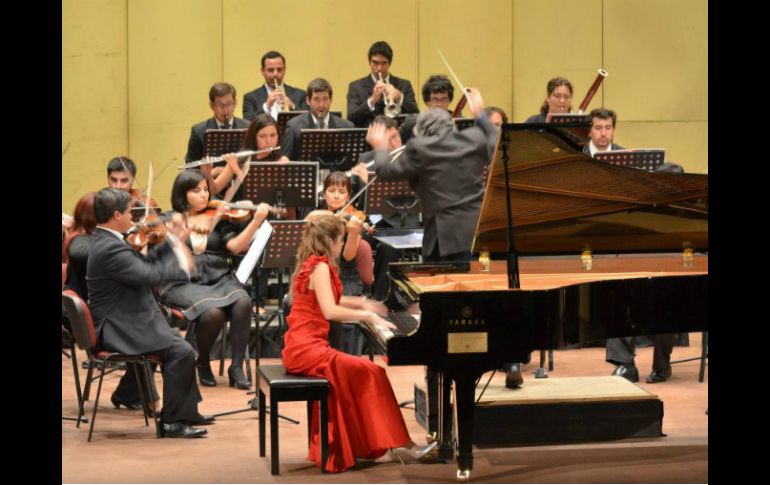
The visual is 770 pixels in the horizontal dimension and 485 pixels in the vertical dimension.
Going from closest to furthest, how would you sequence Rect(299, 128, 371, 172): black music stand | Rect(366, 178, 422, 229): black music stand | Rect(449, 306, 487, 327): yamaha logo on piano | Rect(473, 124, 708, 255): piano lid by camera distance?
Rect(449, 306, 487, 327): yamaha logo on piano → Rect(473, 124, 708, 255): piano lid → Rect(366, 178, 422, 229): black music stand → Rect(299, 128, 371, 172): black music stand

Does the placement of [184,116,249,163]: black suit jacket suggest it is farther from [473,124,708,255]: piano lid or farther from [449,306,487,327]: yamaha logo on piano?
[449,306,487,327]: yamaha logo on piano

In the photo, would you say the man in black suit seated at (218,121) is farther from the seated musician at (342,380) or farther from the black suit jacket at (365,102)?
the seated musician at (342,380)

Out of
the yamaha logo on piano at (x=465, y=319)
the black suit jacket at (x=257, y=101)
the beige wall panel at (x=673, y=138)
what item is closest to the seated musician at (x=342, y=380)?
the yamaha logo on piano at (x=465, y=319)

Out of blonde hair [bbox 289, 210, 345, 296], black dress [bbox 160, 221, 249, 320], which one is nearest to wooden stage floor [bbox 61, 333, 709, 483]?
black dress [bbox 160, 221, 249, 320]

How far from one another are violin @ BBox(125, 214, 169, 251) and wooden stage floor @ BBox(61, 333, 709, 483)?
0.92 m

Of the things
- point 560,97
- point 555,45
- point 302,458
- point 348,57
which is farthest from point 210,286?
point 555,45

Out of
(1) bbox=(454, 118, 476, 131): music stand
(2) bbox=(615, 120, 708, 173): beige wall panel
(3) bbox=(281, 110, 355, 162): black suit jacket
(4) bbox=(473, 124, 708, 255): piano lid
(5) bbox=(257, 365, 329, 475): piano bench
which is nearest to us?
(5) bbox=(257, 365, 329, 475): piano bench

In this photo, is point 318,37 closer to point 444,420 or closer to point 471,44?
point 471,44

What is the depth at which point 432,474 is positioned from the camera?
450 centimetres

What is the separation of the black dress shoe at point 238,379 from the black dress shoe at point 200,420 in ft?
2.48

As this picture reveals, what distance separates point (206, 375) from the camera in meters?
6.41

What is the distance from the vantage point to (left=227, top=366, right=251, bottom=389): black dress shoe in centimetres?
631
